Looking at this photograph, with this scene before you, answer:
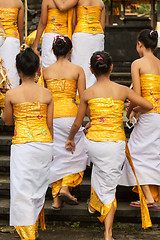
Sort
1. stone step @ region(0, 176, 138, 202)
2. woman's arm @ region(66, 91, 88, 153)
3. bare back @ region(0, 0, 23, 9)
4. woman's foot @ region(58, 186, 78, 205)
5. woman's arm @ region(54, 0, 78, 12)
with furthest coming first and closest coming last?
bare back @ region(0, 0, 23, 9)
woman's arm @ region(54, 0, 78, 12)
stone step @ region(0, 176, 138, 202)
woman's foot @ region(58, 186, 78, 205)
woman's arm @ region(66, 91, 88, 153)

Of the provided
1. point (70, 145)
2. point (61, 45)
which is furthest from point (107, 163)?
point (61, 45)

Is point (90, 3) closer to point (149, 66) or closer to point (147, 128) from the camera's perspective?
point (149, 66)

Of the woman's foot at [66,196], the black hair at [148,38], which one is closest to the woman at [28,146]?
the woman's foot at [66,196]

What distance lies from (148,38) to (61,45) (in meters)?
0.91

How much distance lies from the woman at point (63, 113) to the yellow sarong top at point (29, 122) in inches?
25.9

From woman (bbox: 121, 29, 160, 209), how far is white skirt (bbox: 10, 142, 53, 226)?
111 cm

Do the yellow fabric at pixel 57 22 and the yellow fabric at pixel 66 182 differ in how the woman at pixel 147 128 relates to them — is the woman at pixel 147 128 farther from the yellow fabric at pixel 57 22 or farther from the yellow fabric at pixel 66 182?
the yellow fabric at pixel 57 22

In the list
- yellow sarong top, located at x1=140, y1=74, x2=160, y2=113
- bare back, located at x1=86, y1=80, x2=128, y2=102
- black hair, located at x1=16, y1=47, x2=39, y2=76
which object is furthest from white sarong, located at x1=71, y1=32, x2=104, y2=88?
black hair, located at x1=16, y1=47, x2=39, y2=76

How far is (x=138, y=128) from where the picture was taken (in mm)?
4660

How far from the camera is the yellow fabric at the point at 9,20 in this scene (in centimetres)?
584

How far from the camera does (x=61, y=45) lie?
4500 mm

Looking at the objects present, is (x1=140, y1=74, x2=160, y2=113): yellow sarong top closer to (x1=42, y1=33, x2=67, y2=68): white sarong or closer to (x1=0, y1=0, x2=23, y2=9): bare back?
(x1=42, y1=33, x2=67, y2=68): white sarong

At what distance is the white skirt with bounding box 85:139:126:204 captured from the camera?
13.1 feet

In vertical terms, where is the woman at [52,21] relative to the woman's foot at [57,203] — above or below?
above
